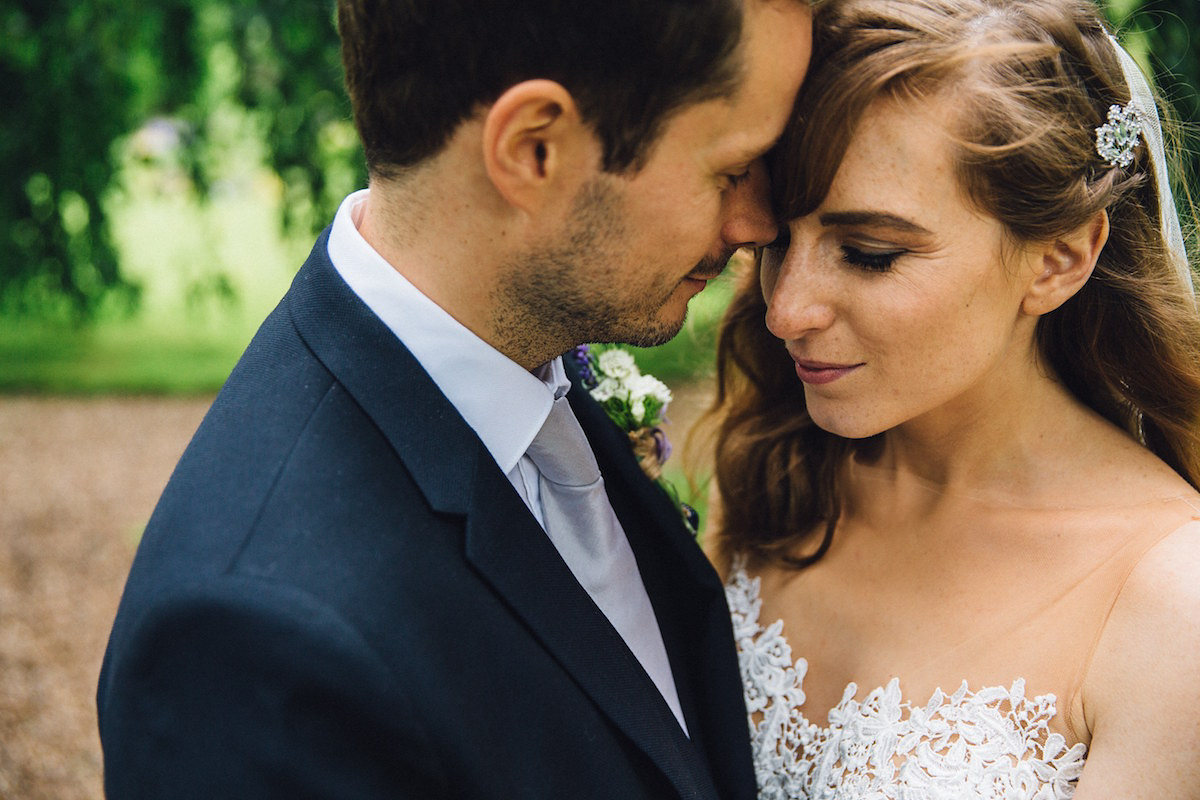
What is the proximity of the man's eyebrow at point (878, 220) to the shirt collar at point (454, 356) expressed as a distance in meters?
0.67

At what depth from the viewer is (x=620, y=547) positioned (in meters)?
2.24

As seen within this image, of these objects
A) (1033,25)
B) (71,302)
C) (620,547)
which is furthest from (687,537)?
(71,302)

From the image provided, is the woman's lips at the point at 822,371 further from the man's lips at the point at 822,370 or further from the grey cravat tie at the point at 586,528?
the grey cravat tie at the point at 586,528

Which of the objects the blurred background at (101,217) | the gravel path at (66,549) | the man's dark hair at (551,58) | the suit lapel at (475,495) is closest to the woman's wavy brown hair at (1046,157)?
the man's dark hair at (551,58)

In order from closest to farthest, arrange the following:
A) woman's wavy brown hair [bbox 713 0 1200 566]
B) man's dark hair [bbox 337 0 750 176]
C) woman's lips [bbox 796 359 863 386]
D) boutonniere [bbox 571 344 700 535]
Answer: man's dark hair [bbox 337 0 750 176], woman's wavy brown hair [bbox 713 0 1200 566], woman's lips [bbox 796 359 863 386], boutonniere [bbox 571 344 700 535]

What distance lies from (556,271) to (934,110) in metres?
0.77

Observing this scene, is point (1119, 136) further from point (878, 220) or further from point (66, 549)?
point (66, 549)

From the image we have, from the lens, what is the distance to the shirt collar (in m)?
1.83

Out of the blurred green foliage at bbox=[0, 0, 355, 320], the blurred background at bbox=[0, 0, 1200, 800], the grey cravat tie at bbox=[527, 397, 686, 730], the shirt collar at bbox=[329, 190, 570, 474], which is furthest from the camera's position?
the blurred green foliage at bbox=[0, 0, 355, 320]

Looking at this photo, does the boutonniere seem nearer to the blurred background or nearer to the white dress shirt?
the white dress shirt

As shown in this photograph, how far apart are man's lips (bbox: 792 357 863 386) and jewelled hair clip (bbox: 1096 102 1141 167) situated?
0.65m

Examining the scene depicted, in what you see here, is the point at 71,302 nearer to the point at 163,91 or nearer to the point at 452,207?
the point at 163,91

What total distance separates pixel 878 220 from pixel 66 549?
687cm

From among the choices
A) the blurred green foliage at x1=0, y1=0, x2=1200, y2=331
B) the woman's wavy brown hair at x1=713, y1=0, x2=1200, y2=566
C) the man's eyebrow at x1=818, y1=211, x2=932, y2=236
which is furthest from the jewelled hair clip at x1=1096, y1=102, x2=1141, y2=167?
the blurred green foliage at x1=0, y1=0, x2=1200, y2=331
